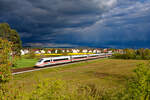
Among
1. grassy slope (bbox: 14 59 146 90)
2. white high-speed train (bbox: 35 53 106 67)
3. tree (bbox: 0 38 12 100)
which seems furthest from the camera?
white high-speed train (bbox: 35 53 106 67)

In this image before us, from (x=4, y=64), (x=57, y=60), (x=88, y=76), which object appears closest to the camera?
(x=4, y=64)

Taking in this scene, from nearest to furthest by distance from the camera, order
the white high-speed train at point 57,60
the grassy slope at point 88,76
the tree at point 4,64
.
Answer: the tree at point 4,64 < the grassy slope at point 88,76 < the white high-speed train at point 57,60

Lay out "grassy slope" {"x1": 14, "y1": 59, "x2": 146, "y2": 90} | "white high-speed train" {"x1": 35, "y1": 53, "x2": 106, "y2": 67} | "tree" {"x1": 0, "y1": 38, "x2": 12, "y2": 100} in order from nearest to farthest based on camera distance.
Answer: "tree" {"x1": 0, "y1": 38, "x2": 12, "y2": 100}, "grassy slope" {"x1": 14, "y1": 59, "x2": 146, "y2": 90}, "white high-speed train" {"x1": 35, "y1": 53, "x2": 106, "y2": 67}

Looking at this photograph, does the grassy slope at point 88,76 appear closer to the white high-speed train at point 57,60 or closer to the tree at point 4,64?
the tree at point 4,64

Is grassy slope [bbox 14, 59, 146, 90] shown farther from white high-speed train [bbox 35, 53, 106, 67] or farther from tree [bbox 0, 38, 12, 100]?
white high-speed train [bbox 35, 53, 106, 67]

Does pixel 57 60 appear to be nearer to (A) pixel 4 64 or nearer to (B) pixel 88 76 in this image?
(B) pixel 88 76

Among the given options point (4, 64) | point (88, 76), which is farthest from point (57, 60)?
point (4, 64)

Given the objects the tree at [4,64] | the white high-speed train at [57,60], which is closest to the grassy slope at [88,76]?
the tree at [4,64]

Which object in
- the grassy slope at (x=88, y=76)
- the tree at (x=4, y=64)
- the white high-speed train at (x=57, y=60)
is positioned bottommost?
the grassy slope at (x=88, y=76)

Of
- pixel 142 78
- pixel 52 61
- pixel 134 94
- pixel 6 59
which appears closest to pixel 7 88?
pixel 6 59

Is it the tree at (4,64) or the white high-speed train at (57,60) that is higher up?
the tree at (4,64)

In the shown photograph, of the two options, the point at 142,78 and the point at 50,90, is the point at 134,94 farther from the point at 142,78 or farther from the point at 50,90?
the point at 50,90

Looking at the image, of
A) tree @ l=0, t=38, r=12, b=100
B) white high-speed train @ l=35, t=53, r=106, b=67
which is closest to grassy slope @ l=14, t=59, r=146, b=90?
tree @ l=0, t=38, r=12, b=100

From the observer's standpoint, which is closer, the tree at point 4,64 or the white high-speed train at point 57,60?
the tree at point 4,64
